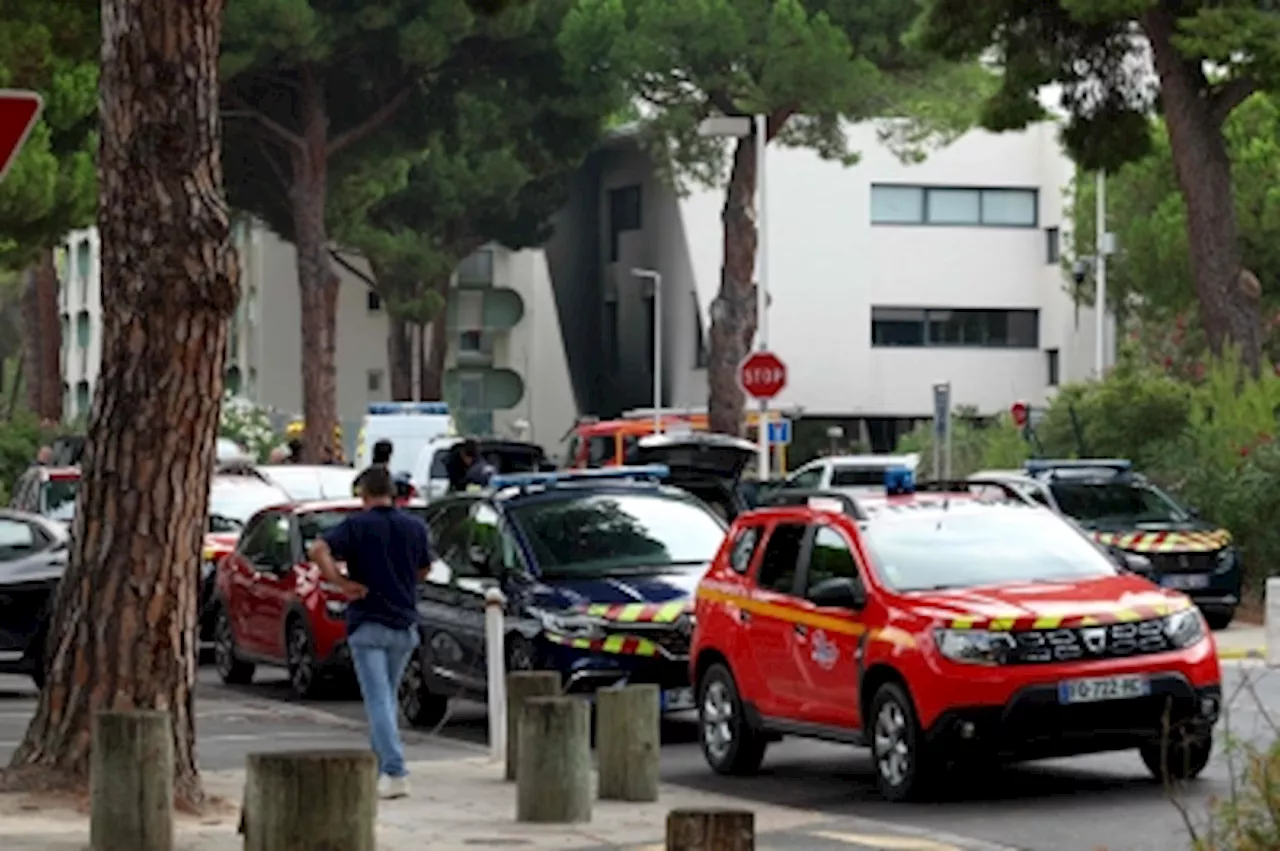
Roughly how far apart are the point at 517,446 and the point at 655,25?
12136 millimetres

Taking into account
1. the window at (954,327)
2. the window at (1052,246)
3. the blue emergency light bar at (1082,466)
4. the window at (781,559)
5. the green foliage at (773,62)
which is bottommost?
the window at (781,559)

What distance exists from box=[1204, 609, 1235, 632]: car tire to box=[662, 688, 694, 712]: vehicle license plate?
12.2 m

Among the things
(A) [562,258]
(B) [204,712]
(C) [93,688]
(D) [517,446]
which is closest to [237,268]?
(C) [93,688]

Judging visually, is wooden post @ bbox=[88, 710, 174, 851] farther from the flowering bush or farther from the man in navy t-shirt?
the flowering bush

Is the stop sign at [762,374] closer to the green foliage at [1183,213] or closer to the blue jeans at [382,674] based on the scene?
the green foliage at [1183,213]

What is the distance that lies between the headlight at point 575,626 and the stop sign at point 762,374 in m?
19.6

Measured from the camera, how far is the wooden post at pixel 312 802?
38.0 ft

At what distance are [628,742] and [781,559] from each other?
1.94m

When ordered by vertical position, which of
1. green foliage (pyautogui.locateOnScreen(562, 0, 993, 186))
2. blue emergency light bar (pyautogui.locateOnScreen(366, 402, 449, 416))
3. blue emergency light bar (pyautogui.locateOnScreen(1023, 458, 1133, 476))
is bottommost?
blue emergency light bar (pyautogui.locateOnScreen(1023, 458, 1133, 476))

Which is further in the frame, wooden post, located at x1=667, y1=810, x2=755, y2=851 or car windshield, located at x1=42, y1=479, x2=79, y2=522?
car windshield, located at x1=42, y1=479, x2=79, y2=522

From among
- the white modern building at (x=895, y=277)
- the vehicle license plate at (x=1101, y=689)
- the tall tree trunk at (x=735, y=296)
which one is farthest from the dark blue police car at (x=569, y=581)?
the white modern building at (x=895, y=277)

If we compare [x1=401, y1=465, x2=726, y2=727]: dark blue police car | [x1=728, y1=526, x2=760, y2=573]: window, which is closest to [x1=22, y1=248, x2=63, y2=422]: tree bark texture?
[x1=401, y1=465, x2=726, y2=727]: dark blue police car

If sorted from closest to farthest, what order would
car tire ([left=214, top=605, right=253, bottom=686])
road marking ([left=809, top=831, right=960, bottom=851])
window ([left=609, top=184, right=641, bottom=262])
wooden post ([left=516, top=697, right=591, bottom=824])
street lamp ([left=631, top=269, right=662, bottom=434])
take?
road marking ([left=809, top=831, right=960, bottom=851])
wooden post ([left=516, top=697, right=591, bottom=824])
car tire ([left=214, top=605, right=253, bottom=686])
street lamp ([left=631, top=269, right=662, bottom=434])
window ([left=609, top=184, right=641, bottom=262])

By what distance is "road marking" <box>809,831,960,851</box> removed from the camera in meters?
14.2
